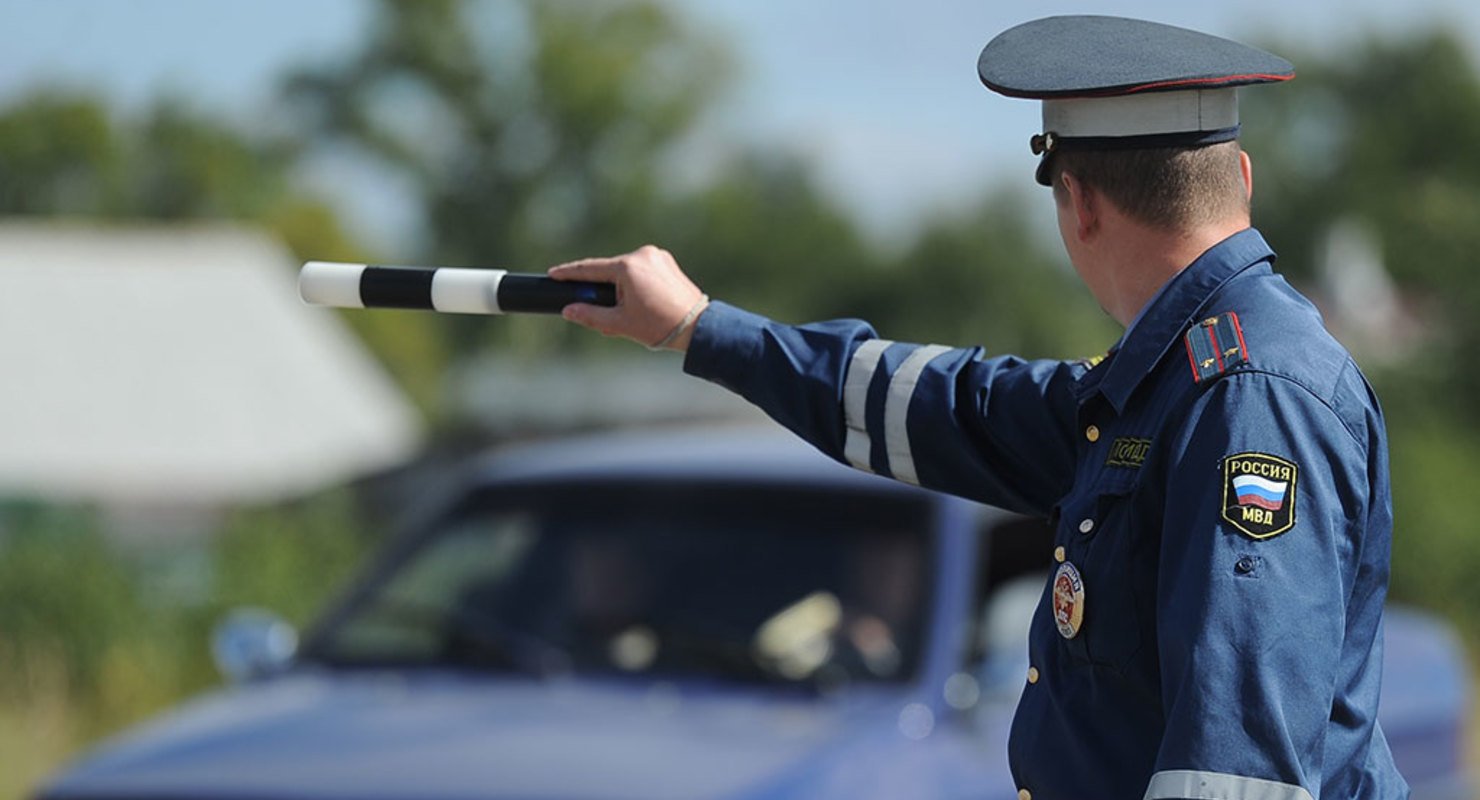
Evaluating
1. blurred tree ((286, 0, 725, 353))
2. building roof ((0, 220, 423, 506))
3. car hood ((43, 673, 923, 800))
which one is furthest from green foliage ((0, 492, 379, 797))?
blurred tree ((286, 0, 725, 353))

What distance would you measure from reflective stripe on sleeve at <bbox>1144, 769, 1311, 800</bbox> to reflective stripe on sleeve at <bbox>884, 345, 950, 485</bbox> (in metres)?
0.78

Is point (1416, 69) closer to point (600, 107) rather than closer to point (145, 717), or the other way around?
point (600, 107)

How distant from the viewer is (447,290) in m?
2.64

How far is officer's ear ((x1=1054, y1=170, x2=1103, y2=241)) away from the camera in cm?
229

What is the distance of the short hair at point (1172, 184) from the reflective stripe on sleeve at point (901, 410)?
19.2 inches

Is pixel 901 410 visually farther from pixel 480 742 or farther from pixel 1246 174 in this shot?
pixel 480 742

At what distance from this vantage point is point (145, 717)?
10.0m

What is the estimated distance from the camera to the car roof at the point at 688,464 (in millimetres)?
5039

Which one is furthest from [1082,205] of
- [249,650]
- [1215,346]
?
[249,650]

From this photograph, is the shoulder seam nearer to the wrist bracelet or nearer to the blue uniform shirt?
the blue uniform shirt

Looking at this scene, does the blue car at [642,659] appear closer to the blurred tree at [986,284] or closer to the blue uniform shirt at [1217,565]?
the blue uniform shirt at [1217,565]

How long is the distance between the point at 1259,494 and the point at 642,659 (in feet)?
9.55

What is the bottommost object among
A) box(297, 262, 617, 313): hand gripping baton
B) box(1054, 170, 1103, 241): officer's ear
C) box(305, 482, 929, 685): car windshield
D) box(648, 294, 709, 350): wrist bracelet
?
box(305, 482, 929, 685): car windshield

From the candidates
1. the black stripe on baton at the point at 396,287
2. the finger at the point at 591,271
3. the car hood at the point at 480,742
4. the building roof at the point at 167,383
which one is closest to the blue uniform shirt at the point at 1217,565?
the finger at the point at 591,271
